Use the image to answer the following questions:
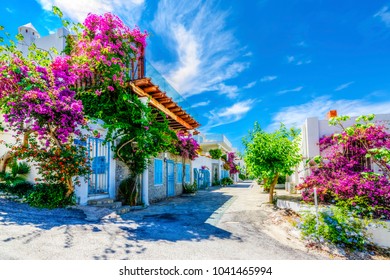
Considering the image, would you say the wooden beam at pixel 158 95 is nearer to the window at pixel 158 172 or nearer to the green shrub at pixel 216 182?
the window at pixel 158 172

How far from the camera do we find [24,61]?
6.84 m

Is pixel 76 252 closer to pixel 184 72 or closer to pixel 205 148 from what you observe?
pixel 184 72

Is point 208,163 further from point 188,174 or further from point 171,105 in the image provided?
point 171,105

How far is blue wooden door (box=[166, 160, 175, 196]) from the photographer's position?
44.7 ft

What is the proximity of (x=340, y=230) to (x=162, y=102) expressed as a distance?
8.23m

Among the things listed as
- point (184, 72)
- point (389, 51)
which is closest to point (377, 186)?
point (389, 51)

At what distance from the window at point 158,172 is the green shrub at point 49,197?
502 centimetres

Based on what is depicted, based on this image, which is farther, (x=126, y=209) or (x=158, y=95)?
(x=158, y=95)

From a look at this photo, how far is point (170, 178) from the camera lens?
14.0m

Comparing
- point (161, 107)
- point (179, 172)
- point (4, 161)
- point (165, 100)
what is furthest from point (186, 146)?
point (4, 161)

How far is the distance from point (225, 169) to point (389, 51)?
2800 centimetres

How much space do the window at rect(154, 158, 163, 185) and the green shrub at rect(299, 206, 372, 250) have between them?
741cm

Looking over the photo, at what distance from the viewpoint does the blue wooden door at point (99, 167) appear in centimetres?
855

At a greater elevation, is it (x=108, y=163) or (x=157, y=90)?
(x=157, y=90)
